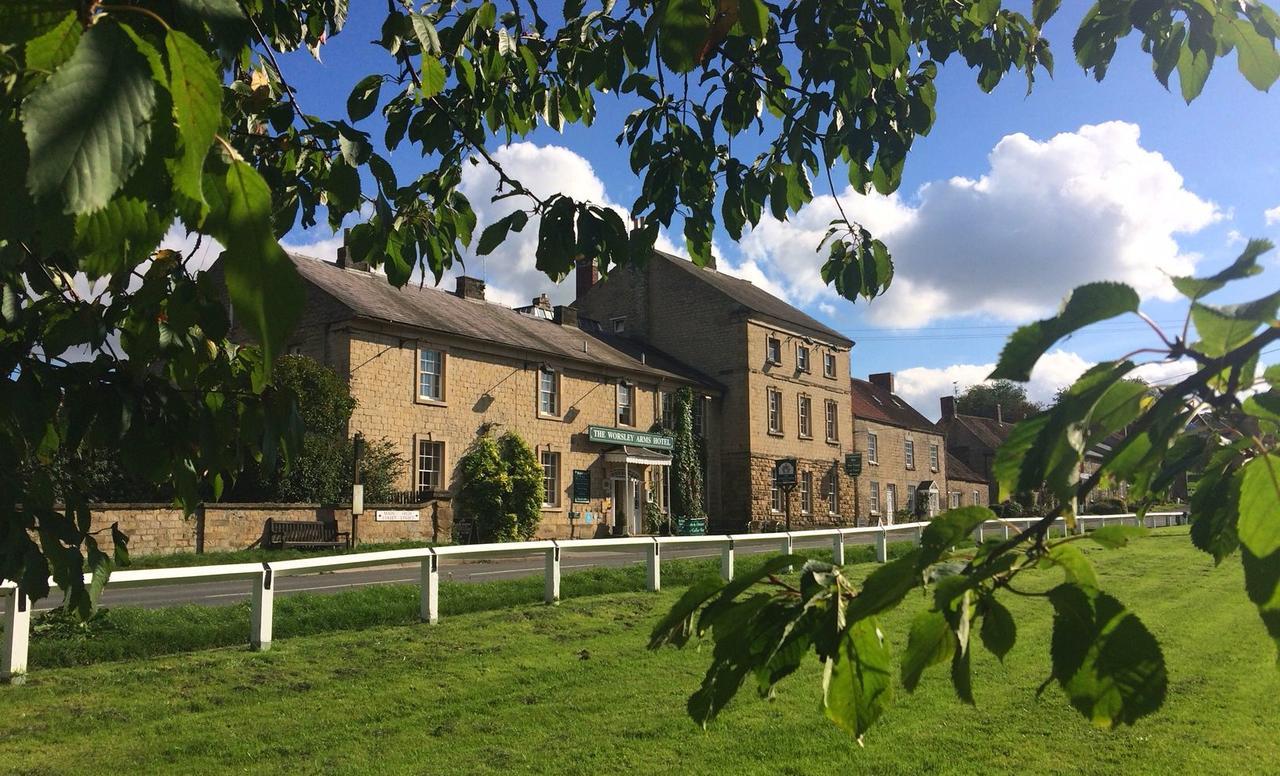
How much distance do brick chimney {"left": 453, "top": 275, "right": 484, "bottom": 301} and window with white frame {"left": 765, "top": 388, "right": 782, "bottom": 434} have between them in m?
13.9

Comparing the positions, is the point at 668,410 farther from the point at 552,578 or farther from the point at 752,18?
the point at 752,18

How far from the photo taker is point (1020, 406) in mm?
87312

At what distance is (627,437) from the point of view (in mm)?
35219

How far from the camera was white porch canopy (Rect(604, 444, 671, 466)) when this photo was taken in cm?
3450

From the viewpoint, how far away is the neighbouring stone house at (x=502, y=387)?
2731cm

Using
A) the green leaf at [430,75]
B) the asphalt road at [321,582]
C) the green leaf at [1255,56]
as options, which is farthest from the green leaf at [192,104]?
the asphalt road at [321,582]

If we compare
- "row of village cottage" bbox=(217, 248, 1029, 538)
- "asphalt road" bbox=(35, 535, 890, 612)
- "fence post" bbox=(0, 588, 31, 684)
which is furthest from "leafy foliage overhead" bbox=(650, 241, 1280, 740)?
"row of village cottage" bbox=(217, 248, 1029, 538)

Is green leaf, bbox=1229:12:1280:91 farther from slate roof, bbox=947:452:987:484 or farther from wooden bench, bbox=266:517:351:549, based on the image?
slate roof, bbox=947:452:987:484

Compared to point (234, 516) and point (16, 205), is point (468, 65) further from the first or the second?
point (234, 516)

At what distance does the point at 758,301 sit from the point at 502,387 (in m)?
17.3

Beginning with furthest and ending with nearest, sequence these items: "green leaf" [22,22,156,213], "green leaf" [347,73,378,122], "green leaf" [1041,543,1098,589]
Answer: "green leaf" [347,73,378,122] < "green leaf" [1041,543,1098,589] < "green leaf" [22,22,156,213]

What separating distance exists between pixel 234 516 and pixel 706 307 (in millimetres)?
24271

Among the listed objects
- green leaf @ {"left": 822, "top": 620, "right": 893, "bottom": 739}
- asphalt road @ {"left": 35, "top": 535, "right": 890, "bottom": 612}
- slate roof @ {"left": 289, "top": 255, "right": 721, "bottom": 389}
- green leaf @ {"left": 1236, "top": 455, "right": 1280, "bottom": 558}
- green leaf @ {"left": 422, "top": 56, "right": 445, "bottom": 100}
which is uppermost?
slate roof @ {"left": 289, "top": 255, "right": 721, "bottom": 389}

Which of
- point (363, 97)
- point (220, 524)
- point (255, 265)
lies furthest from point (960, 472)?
point (255, 265)
